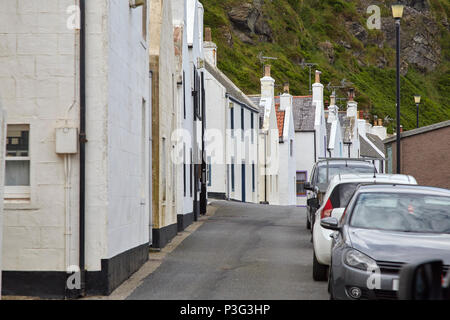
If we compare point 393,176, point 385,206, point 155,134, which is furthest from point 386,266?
point 155,134

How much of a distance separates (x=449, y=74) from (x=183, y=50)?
145 m

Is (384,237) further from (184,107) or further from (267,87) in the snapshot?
(267,87)

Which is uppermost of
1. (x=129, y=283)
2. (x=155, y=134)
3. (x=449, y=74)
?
(x=449, y=74)

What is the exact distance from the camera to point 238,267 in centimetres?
1441

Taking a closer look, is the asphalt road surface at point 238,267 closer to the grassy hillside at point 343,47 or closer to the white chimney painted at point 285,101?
the white chimney painted at point 285,101

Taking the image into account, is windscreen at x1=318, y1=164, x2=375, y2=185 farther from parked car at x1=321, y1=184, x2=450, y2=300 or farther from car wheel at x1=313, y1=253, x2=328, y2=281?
parked car at x1=321, y1=184, x2=450, y2=300

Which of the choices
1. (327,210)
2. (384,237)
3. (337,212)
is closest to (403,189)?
(384,237)

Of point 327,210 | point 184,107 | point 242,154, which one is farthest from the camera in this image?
point 242,154

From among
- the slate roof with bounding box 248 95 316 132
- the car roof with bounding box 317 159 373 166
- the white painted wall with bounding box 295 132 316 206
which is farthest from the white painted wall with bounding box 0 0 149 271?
the slate roof with bounding box 248 95 316 132

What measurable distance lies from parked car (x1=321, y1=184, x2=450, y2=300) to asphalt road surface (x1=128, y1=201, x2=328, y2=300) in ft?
5.35

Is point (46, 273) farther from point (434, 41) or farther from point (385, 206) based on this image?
point (434, 41)

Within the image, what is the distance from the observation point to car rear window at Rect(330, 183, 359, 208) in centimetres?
1326

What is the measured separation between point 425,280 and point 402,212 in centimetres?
589
